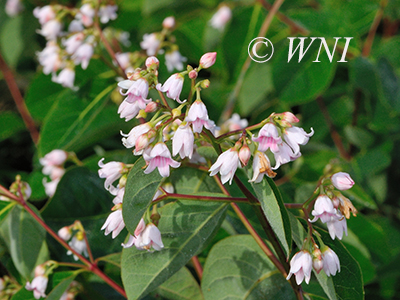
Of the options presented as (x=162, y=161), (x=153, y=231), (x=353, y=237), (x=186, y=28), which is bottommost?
(x=353, y=237)

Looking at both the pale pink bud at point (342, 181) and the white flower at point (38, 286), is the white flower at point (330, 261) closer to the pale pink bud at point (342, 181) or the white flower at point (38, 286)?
the pale pink bud at point (342, 181)

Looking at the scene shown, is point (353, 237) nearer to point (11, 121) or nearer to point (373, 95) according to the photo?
point (373, 95)

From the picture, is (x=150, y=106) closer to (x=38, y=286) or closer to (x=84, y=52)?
(x=38, y=286)

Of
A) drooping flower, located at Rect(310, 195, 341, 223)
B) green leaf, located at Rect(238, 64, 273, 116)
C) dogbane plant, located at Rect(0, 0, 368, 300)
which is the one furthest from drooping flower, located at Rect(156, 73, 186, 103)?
green leaf, located at Rect(238, 64, 273, 116)

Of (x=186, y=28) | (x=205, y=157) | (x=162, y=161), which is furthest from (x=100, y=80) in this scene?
(x=162, y=161)

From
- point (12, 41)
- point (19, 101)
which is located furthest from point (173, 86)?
point (12, 41)
